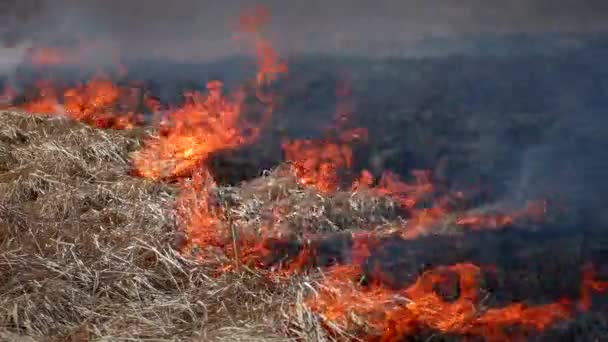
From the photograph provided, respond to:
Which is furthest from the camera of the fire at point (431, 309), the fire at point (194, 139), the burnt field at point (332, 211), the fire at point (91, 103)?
the fire at point (91, 103)

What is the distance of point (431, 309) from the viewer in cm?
385

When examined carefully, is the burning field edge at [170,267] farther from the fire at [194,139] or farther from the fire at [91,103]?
the fire at [91,103]

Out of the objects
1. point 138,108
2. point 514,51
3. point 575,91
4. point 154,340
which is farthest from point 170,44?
point 154,340

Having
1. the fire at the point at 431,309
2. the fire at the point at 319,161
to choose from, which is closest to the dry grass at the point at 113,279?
the fire at the point at 431,309

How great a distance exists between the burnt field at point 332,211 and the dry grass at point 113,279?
0.01 m

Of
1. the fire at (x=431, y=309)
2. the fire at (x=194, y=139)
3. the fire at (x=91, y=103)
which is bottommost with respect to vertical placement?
the fire at (x=91, y=103)

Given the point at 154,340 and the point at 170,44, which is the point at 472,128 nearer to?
the point at 154,340

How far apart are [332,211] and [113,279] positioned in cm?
185

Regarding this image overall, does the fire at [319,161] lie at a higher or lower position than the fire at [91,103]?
higher

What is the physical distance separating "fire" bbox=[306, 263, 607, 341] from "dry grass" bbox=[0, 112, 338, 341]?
0.66 feet

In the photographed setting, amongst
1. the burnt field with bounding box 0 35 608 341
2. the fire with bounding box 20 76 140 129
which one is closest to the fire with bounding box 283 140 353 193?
the burnt field with bounding box 0 35 608 341

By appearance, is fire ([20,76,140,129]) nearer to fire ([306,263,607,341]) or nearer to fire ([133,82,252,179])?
fire ([133,82,252,179])

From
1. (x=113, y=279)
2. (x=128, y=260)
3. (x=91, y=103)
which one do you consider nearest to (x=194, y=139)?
(x=91, y=103)

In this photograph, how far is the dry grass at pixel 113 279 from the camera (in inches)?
155
